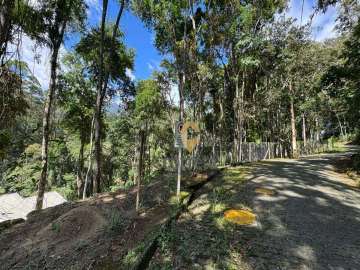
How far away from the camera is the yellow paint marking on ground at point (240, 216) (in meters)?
4.83

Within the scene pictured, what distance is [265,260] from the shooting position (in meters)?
3.47

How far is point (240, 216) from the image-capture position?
5.08m

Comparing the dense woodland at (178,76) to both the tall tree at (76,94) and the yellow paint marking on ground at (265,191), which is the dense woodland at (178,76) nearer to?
the tall tree at (76,94)

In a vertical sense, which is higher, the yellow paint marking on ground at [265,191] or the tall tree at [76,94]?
the tall tree at [76,94]

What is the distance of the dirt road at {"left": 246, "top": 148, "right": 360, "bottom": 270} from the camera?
11.5ft

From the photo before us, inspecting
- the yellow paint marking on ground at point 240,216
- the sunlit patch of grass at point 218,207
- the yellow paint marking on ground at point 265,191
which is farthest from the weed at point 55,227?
the yellow paint marking on ground at point 265,191

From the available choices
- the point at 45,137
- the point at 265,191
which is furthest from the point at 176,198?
the point at 45,137

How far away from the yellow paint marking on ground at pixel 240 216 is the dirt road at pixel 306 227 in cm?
18

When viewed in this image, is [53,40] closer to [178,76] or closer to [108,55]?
[108,55]

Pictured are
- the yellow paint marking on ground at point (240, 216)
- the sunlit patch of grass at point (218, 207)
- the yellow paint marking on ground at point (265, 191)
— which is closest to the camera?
the yellow paint marking on ground at point (240, 216)

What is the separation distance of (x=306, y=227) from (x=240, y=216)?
3.83ft

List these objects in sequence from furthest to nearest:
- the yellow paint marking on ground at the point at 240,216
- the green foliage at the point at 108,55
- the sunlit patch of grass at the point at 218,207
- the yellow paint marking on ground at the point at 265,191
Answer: the green foliage at the point at 108,55 → the yellow paint marking on ground at the point at 265,191 → the sunlit patch of grass at the point at 218,207 → the yellow paint marking on ground at the point at 240,216

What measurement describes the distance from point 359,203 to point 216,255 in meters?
4.57

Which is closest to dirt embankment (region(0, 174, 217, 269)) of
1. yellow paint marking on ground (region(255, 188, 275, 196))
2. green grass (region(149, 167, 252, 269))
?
green grass (region(149, 167, 252, 269))
